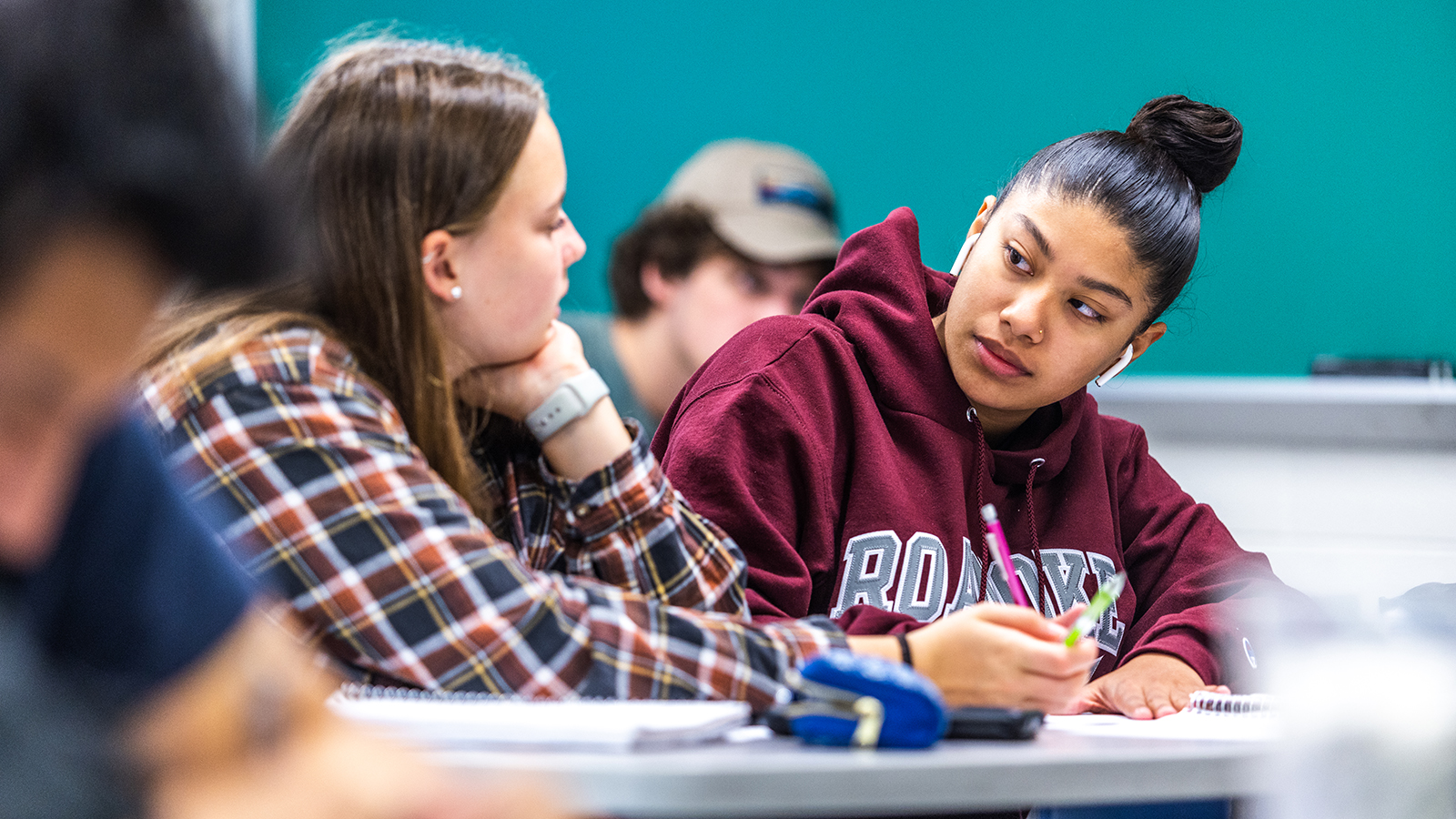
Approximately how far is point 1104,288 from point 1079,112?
3.14ft

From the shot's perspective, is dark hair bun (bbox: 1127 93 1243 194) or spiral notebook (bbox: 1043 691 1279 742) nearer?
spiral notebook (bbox: 1043 691 1279 742)

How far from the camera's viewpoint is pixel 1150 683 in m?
1.22

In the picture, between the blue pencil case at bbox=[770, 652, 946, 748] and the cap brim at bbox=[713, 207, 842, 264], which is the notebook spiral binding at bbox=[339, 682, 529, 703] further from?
the cap brim at bbox=[713, 207, 842, 264]

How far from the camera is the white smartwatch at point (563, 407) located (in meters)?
1.14

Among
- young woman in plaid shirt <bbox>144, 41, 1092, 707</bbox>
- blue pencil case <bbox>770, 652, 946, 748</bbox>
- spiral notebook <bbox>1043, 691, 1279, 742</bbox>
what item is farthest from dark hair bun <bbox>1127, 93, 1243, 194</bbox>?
blue pencil case <bbox>770, 652, 946, 748</bbox>

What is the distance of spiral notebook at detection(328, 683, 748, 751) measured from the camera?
2.13 ft

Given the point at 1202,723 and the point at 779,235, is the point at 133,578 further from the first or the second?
the point at 779,235

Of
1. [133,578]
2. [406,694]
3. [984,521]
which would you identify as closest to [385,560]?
[406,694]

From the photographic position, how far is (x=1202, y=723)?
0.99m

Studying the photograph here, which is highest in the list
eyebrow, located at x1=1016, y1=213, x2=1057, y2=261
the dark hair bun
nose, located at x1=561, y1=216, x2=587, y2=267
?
the dark hair bun

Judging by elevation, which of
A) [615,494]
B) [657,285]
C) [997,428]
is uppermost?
[997,428]

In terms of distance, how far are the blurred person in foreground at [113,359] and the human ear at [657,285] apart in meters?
2.01

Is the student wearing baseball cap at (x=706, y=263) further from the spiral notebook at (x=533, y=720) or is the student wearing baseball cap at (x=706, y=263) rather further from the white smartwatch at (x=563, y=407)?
the spiral notebook at (x=533, y=720)

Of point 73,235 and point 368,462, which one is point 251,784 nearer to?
point 73,235
